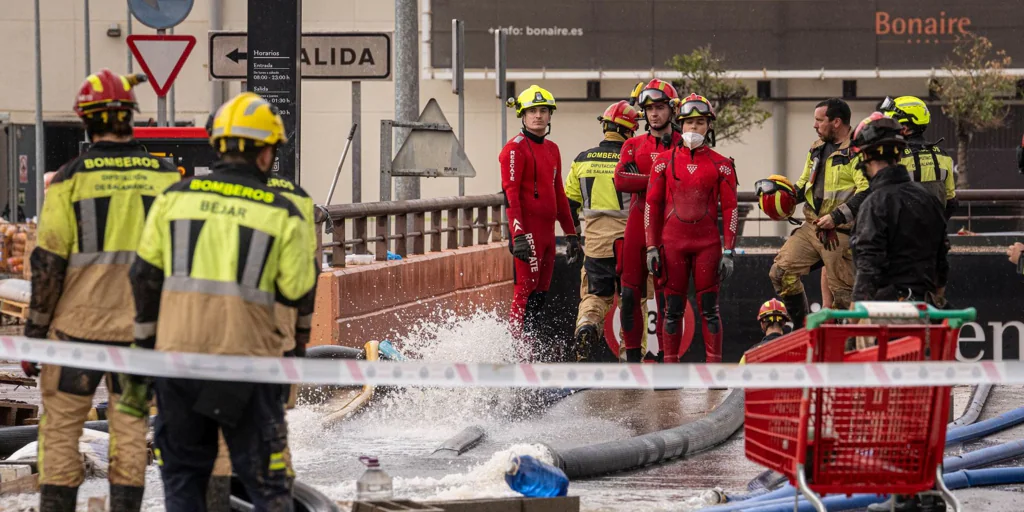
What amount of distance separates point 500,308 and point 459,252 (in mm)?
1519

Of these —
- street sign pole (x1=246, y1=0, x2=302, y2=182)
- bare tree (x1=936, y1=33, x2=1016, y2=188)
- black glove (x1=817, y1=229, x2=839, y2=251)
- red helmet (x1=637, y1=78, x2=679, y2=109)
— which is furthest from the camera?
bare tree (x1=936, y1=33, x2=1016, y2=188)

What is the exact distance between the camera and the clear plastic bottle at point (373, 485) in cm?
611

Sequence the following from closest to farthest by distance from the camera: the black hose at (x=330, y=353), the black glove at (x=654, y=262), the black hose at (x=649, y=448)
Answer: the black hose at (x=649, y=448) < the black hose at (x=330, y=353) < the black glove at (x=654, y=262)

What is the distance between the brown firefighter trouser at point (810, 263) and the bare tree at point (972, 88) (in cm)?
2143

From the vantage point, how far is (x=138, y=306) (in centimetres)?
558

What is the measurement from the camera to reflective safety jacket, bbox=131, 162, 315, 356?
5.30 metres

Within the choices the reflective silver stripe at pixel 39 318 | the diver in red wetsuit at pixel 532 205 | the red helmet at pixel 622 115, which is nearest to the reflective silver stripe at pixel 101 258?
the reflective silver stripe at pixel 39 318

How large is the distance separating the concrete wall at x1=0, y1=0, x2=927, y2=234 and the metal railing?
17.3m

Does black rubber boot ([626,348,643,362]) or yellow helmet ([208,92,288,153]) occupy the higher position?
yellow helmet ([208,92,288,153])

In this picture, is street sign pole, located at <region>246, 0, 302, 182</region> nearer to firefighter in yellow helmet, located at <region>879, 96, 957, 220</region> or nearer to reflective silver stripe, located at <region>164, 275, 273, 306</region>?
firefighter in yellow helmet, located at <region>879, 96, 957, 220</region>

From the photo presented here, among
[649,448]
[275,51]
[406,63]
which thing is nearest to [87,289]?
[649,448]

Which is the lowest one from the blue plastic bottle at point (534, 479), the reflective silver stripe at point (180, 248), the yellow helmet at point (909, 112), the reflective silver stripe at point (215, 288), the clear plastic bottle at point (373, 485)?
the blue plastic bottle at point (534, 479)

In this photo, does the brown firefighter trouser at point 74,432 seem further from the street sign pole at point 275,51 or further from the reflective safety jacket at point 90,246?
the street sign pole at point 275,51

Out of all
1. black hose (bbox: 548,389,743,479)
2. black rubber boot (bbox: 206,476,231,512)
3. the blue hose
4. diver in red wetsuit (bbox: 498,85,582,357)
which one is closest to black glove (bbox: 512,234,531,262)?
diver in red wetsuit (bbox: 498,85,582,357)
